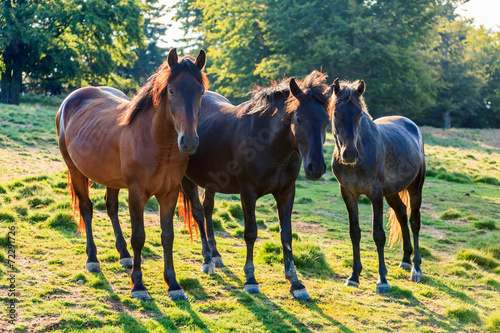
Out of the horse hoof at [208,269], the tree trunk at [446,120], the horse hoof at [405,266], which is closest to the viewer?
the horse hoof at [208,269]

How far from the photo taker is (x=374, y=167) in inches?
231

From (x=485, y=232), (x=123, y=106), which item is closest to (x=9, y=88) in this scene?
(x=123, y=106)

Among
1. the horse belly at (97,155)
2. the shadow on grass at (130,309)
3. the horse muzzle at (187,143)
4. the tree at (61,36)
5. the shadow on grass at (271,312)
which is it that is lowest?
the shadow on grass at (271,312)

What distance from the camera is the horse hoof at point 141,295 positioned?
4707 millimetres

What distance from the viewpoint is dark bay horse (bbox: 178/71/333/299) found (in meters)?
4.71

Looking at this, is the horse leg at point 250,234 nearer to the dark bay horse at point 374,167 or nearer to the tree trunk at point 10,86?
the dark bay horse at point 374,167

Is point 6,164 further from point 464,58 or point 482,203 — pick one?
point 464,58

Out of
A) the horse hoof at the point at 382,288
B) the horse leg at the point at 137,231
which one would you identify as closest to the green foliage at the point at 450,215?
the horse hoof at the point at 382,288

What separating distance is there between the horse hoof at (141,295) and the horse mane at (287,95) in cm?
236

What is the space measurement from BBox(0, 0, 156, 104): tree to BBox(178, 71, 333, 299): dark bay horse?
70.0 feet

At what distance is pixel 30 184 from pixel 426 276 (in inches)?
279

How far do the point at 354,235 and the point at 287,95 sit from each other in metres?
2.10

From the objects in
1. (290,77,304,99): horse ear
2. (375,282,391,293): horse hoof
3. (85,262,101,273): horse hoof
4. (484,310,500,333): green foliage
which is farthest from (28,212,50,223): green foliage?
(484,310,500,333): green foliage

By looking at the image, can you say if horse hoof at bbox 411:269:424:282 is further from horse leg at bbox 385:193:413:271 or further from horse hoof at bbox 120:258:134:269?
horse hoof at bbox 120:258:134:269
